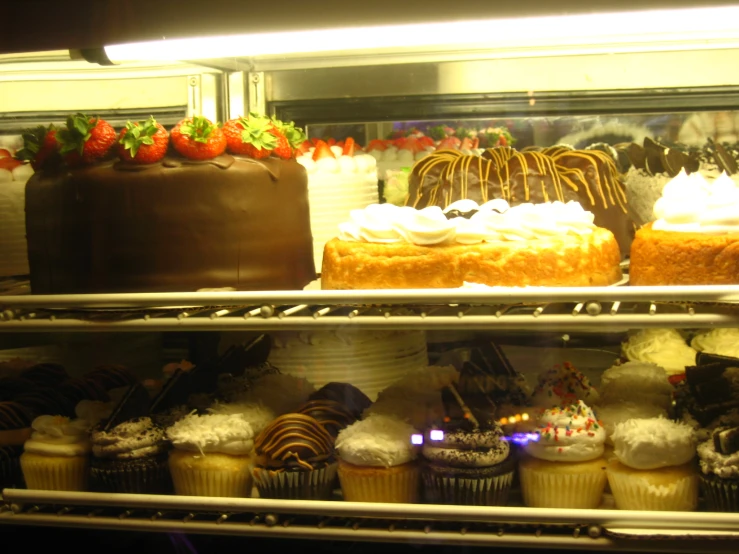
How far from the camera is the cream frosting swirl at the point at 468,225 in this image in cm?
184

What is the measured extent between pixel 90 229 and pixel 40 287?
236mm

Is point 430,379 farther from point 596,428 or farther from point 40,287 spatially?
point 40,287

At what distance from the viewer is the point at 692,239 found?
171 cm

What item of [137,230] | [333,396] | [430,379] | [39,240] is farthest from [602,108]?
[39,240]

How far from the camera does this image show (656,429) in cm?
181

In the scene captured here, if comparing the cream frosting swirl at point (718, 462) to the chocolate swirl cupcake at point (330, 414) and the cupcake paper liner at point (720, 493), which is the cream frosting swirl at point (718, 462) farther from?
the chocolate swirl cupcake at point (330, 414)

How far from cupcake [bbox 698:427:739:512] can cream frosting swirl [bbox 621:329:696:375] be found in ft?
1.50

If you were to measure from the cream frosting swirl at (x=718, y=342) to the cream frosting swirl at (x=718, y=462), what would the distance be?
1.50 ft

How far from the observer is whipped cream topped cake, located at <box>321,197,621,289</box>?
1.78m

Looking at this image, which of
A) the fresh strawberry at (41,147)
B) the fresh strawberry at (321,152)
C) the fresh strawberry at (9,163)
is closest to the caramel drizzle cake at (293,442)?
the fresh strawberry at (321,152)

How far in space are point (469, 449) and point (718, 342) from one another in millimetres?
845

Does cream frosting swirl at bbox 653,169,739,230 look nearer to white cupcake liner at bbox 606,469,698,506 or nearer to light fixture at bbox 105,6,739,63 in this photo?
light fixture at bbox 105,6,739,63

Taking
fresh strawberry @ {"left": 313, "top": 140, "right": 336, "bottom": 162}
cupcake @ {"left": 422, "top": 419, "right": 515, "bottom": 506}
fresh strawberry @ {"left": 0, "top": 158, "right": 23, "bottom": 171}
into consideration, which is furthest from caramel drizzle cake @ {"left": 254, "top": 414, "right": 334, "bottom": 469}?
fresh strawberry @ {"left": 0, "top": 158, "right": 23, "bottom": 171}

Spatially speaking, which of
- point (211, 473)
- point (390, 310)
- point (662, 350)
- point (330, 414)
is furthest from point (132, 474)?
point (662, 350)
